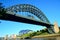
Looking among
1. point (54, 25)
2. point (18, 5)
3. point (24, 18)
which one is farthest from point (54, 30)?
point (24, 18)

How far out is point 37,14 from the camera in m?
78.5

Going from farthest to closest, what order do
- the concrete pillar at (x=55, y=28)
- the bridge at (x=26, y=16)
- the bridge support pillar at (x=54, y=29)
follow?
the concrete pillar at (x=55, y=28)
the bridge support pillar at (x=54, y=29)
the bridge at (x=26, y=16)

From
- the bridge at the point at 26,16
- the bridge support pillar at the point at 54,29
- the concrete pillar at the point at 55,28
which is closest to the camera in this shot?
the bridge at the point at 26,16

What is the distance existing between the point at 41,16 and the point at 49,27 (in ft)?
23.5

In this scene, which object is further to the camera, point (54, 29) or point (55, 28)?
point (54, 29)

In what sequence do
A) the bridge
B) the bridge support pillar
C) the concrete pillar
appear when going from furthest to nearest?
the concrete pillar
the bridge support pillar
the bridge

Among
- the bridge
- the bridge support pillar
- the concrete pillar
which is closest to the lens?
the bridge

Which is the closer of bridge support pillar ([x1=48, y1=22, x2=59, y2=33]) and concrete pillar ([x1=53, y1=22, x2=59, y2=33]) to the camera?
bridge support pillar ([x1=48, y1=22, x2=59, y2=33])

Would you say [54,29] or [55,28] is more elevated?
[55,28]

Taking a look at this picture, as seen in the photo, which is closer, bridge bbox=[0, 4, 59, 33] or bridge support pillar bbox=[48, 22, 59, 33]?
bridge bbox=[0, 4, 59, 33]

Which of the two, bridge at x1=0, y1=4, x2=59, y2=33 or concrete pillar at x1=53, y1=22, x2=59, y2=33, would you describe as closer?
bridge at x1=0, y1=4, x2=59, y2=33

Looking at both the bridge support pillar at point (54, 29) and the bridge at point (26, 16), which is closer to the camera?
the bridge at point (26, 16)

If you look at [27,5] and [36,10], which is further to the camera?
[36,10]

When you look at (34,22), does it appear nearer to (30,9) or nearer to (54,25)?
(30,9)
